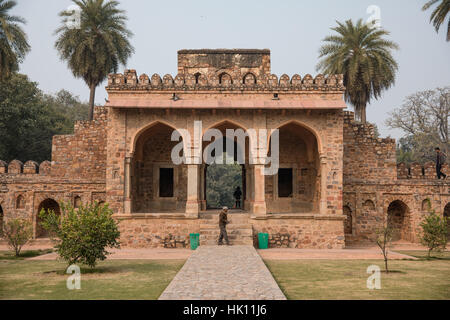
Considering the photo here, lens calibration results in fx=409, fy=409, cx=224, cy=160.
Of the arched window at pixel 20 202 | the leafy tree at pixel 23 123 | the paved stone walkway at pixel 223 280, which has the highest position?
the leafy tree at pixel 23 123

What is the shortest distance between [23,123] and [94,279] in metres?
19.3

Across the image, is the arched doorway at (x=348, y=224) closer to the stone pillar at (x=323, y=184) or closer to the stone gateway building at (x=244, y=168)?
the stone gateway building at (x=244, y=168)

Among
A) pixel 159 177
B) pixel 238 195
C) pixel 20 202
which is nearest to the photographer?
pixel 159 177

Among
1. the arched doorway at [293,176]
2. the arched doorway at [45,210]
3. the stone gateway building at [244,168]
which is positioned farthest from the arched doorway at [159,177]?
the arched doorway at [45,210]

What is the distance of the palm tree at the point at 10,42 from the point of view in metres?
18.9

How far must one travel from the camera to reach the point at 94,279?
28.3 ft

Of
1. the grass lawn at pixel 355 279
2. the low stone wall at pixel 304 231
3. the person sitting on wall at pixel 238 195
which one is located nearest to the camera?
the grass lawn at pixel 355 279

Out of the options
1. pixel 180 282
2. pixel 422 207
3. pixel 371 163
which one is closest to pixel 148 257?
pixel 180 282

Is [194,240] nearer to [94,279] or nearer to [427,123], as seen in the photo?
[94,279]

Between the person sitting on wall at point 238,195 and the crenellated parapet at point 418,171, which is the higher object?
the crenellated parapet at point 418,171

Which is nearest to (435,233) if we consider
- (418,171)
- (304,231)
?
(304,231)

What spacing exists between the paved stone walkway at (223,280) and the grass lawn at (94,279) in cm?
36

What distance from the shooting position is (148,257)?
1235 centimetres

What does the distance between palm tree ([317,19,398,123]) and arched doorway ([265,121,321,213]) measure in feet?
21.2
